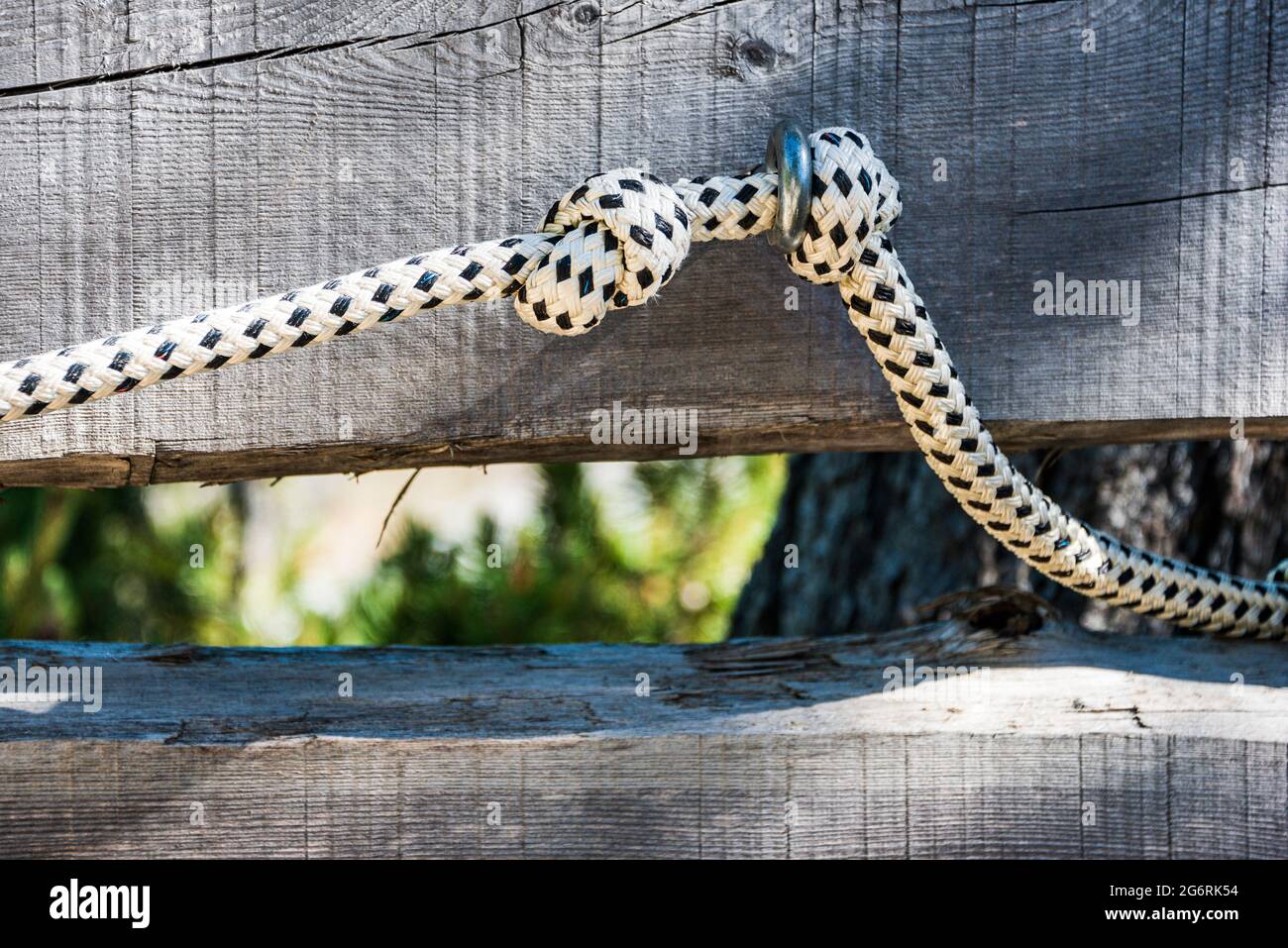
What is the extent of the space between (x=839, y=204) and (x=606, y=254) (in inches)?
7.4

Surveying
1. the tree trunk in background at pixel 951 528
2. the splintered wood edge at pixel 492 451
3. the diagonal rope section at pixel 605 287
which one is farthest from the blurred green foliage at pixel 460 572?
the diagonal rope section at pixel 605 287

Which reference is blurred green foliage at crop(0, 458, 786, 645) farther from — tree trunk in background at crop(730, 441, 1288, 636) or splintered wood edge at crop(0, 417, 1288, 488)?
splintered wood edge at crop(0, 417, 1288, 488)

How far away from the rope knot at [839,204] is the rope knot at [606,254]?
0.34ft

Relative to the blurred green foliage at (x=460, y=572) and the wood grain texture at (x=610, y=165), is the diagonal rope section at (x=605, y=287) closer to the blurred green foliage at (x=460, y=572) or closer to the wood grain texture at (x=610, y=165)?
the wood grain texture at (x=610, y=165)

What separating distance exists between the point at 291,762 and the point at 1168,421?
82 cm

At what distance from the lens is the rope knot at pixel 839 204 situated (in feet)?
2.99

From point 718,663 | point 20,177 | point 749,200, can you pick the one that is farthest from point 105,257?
point 718,663

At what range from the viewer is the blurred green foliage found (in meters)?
2.94

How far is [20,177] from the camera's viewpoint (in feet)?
3.26

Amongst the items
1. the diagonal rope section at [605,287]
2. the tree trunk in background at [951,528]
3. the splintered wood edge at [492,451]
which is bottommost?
the tree trunk in background at [951,528]

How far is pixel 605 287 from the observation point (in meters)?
0.90

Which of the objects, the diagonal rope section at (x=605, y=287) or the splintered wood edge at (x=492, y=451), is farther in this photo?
the splintered wood edge at (x=492, y=451)

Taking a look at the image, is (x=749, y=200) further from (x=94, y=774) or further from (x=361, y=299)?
(x=94, y=774)

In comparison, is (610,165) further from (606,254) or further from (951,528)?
(951,528)
